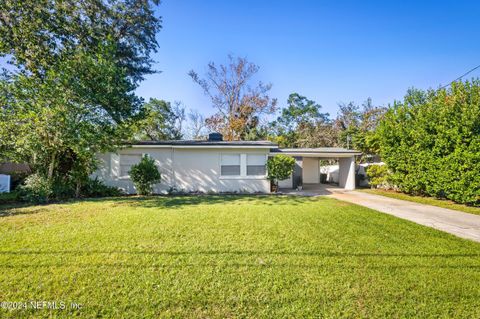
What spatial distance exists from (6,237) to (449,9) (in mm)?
17501

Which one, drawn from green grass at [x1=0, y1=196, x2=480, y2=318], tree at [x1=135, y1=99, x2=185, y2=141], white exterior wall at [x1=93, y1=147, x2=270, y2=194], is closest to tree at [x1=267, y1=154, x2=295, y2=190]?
white exterior wall at [x1=93, y1=147, x2=270, y2=194]

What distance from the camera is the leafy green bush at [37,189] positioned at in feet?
26.9

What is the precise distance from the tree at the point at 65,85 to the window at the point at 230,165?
197 inches

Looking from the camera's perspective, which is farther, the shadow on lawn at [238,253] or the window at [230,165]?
the window at [230,165]

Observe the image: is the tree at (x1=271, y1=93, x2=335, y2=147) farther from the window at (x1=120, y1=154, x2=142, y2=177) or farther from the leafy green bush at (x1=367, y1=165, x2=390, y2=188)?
the window at (x1=120, y1=154, x2=142, y2=177)

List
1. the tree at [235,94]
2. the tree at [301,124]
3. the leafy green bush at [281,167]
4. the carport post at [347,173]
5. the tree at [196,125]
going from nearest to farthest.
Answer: the leafy green bush at [281,167] → the carport post at [347,173] → the tree at [235,94] → the tree at [301,124] → the tree at [196,125]

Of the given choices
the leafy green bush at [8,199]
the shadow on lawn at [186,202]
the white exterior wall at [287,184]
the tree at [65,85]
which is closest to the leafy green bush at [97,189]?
the tree at [65,85]

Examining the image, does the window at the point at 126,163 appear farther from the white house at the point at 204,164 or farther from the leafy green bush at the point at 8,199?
the leafy green bush at the point at 8,199

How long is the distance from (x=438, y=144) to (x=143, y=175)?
13488 millimetres

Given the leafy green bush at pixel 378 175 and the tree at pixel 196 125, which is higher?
the tree at pixel 196 125

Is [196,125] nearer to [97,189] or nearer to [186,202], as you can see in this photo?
[97,189]

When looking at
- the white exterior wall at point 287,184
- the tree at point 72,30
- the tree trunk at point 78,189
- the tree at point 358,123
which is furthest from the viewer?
the tree at point 358,123

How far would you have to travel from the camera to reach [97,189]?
10.0 meters

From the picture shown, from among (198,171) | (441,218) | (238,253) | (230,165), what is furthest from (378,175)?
(238,253)
